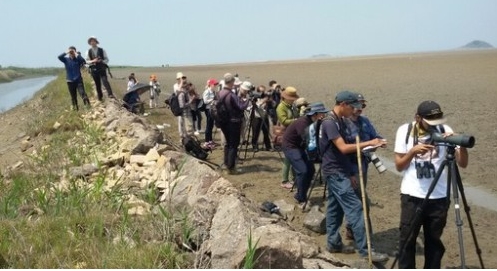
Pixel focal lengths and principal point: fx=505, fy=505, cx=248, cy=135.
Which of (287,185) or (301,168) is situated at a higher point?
(301,168)

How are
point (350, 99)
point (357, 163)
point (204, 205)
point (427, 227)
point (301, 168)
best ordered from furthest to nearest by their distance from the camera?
point (301, 168), point (357, 163), point (350, 99), point (204, 205), point (427, 227)

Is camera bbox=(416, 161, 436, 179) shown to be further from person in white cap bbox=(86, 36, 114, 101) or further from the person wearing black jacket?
person in white cap bbox=(86, 36, 114, 101)

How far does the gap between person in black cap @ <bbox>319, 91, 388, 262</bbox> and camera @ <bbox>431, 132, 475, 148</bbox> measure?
1044 mm

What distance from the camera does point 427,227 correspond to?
4.59 metres

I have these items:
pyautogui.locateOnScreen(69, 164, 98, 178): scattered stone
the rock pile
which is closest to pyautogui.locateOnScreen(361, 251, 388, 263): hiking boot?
the rock pile

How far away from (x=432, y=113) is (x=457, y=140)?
415mm

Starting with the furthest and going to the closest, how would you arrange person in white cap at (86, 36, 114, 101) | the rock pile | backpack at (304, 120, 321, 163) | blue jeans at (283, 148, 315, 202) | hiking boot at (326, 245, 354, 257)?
person in white cap at (86, 36, 114, 101), blue jeans at (283, 148, 315, 202), backpack at (304, 120, 321, 163), hiking boot at (326, 245, 354, 257), the rock pile

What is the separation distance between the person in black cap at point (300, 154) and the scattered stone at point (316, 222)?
2.04ft

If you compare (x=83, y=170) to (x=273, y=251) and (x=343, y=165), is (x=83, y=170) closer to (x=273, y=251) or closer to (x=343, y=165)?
(x=343, y=165)

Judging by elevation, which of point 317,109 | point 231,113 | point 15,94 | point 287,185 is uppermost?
point 317,109

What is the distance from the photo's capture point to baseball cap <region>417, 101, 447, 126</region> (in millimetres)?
4316

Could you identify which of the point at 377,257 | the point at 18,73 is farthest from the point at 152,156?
the point at 18,73

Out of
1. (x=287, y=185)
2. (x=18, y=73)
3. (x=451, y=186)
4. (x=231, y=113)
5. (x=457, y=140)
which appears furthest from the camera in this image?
(x=18, y=73)

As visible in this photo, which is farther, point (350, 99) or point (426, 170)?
point (350, 99)
